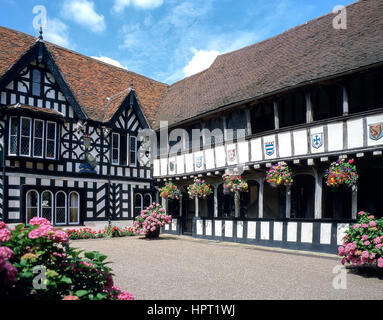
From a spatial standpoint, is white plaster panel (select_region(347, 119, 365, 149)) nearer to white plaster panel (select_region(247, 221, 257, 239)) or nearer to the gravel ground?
the gravel ground

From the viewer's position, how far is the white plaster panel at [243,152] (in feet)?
45.1

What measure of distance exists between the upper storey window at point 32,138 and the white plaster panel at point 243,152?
813 cm

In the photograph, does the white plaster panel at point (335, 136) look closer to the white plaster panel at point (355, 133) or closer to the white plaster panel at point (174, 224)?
the white plaster panel at point (355, 133)

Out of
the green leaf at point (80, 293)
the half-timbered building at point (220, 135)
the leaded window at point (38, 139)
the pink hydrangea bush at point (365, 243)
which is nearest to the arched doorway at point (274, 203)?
the half-timbered building at point (220, 135)

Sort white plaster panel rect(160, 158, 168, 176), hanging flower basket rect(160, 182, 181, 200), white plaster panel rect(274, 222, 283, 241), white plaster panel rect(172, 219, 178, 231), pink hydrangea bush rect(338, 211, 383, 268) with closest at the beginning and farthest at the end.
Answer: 1. pink hydrangea bush rect(338, 211, 383, 268)
2. white plaster panel rect(274, 222, 283, 241)
3. hanging flower basket rect(160, 182, 181, 200)
4. white plaster panel rect(172, 219, 178, 231)
5. white plaster panel rect(160, 158, 168, 176)

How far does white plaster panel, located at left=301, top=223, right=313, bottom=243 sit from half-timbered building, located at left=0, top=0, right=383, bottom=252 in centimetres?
4

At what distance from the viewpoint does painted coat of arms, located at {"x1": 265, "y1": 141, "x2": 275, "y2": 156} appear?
1279 centimetres

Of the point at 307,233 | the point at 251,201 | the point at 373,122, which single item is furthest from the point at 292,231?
the point at 373,122

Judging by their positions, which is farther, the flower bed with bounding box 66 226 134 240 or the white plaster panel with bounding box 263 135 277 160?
the flower bed with bounding box 66 226 134 240

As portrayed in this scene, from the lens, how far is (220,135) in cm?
1574

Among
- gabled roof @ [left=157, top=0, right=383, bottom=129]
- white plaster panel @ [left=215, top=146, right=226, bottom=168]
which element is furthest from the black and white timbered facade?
white plaster panel @ [left=215, top=146, right=226, bottom=168]

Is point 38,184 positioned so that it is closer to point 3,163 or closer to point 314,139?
point 3,163

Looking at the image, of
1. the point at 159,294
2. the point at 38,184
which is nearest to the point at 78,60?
the point at 38,184
